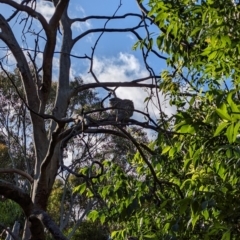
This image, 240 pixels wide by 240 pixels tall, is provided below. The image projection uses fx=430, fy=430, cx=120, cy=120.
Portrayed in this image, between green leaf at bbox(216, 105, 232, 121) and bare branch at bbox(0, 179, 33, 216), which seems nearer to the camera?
green leaf at bbox(216, 105, 232, 121)

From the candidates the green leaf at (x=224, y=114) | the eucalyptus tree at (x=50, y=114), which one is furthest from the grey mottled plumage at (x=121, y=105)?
the green leaf at (x=224, y=114)

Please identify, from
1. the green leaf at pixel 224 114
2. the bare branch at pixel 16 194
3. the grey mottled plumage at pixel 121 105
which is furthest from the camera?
the grey mottled plumage at pixel 121 105

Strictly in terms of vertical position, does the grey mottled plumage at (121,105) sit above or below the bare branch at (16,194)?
above

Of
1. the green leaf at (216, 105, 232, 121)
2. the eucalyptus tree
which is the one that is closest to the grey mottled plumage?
the eucalyptus tree

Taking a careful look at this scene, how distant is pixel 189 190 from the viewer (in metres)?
1.83

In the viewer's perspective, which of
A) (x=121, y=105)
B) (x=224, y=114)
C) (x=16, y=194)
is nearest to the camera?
(x=224, y=114)

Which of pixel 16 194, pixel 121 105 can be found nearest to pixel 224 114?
pixel 16 194

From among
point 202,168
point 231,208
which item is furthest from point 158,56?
point 231,208

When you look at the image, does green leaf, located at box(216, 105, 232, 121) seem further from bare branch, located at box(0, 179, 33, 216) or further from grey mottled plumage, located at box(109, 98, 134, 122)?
grey mottled plumage, located at box(109, 98, 134, 122)

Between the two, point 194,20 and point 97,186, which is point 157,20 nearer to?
point 194,20

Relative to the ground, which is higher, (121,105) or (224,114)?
(121,105)

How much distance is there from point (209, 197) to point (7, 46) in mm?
1828

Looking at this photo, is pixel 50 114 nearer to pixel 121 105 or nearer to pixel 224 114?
pixel 121 105

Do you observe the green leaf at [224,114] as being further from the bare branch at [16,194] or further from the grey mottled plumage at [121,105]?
the grey mottled plumage at [121,105]
